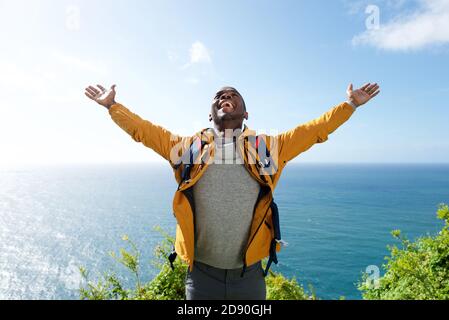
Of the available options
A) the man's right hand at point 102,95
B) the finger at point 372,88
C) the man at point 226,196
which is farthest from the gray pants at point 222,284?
the finger at point 372,88

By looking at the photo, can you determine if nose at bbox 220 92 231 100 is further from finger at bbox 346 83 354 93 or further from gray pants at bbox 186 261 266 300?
gray pants at bbox 186 261 266 300

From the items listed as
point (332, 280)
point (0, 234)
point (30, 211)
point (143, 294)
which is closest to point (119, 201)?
point (30, 211)

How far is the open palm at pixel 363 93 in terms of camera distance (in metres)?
2.87

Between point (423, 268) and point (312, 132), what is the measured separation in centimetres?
698

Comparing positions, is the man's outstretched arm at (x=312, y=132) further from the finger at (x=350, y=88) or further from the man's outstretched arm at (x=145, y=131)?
the man's outstretched arm at (x=145, y=131)

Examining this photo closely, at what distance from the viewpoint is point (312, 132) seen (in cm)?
274

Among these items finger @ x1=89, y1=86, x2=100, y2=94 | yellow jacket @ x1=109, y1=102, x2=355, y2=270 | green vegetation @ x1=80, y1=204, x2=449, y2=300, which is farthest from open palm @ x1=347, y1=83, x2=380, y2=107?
green vegetation @ x1=80, y1=204, x2=449, y2=300

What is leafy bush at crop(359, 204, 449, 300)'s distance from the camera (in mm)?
6656

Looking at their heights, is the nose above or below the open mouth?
above

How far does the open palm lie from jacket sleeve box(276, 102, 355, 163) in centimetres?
16

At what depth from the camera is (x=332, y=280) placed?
143ft
